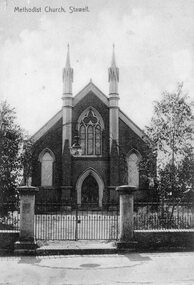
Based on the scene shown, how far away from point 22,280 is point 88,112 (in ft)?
79.0

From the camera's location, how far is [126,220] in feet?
42.2

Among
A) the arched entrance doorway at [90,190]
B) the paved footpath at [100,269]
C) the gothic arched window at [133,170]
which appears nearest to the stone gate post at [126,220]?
the paved footpath at [100,269]

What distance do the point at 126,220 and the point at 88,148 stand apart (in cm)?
1942

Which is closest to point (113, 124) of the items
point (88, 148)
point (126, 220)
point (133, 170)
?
point (88, 148)

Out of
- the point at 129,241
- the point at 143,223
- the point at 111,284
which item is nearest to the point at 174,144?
the point at 143,223

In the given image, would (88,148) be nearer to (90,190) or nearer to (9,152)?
(90,190)

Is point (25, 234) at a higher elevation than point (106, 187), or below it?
below

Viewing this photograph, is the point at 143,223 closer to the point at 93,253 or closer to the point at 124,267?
the point at 93,253

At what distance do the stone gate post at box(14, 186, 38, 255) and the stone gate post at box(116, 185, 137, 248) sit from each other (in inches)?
104

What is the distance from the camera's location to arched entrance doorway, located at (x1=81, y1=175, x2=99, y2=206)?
32.0 m

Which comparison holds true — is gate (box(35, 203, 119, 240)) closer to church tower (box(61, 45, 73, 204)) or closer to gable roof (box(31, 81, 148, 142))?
church tower (box(61, 45, 73, 204))

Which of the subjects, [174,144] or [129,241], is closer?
[129,241]

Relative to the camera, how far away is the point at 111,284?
8922 mm

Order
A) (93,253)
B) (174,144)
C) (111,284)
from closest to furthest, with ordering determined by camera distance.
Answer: (111,284), (93,253), (174,144)
